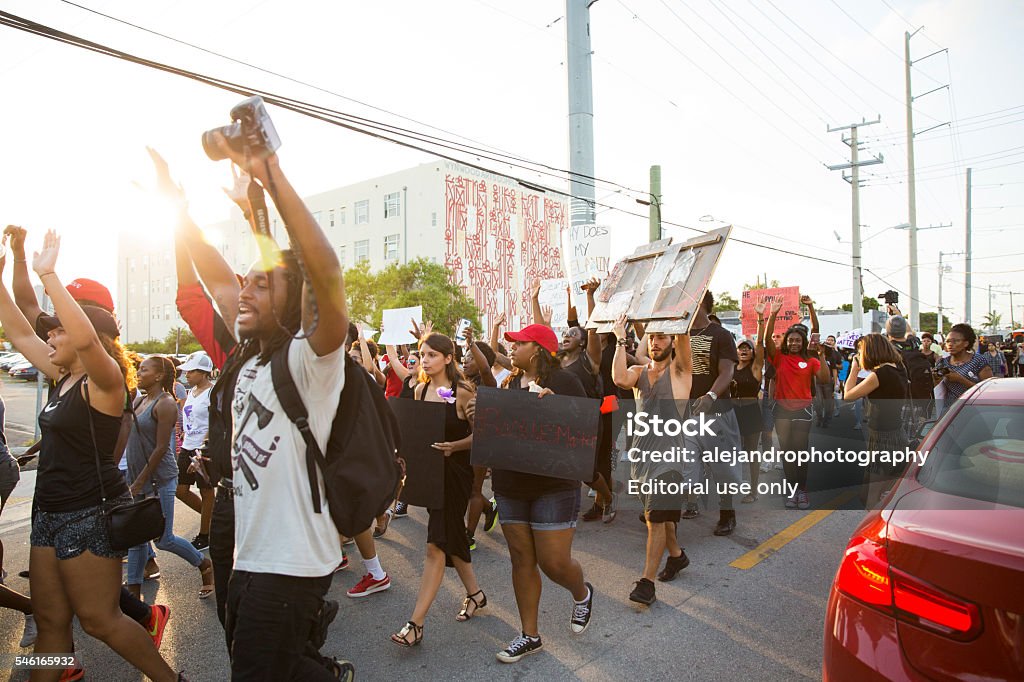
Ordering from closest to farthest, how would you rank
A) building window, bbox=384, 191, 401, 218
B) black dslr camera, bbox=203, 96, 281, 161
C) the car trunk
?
1. black dslr camera, bbox=203, 96, 281, 161
2. the car trunk
3. building window, bbox=384, 191, 401, 218

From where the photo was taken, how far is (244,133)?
177 centimetres

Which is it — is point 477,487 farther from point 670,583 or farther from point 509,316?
point 509,316

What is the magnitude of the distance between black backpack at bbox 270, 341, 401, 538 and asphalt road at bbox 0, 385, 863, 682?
6.03 ft

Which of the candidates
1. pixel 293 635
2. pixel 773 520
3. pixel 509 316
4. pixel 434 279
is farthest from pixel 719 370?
pixel 509 316

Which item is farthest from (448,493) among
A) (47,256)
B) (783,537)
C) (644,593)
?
(783,537)

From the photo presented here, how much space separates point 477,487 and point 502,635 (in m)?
1.85

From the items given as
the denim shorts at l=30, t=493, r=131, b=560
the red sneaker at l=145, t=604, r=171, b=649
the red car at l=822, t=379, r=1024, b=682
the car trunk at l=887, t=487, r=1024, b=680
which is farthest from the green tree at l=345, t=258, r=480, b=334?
the car trunk at l=887, t=487, r=1024, b=680

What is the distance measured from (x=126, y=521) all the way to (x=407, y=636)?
5.66ft

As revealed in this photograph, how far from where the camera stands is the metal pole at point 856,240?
90.7 feet

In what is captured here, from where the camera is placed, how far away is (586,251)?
10.4 m

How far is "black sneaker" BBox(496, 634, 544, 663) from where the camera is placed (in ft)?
11.9

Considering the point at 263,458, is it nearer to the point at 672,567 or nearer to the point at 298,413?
the point at 298,413

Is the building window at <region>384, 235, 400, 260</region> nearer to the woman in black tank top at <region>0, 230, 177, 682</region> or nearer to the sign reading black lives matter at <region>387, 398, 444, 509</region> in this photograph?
the sign reading black lives matter at <region>387, 398, 444, 509</region>

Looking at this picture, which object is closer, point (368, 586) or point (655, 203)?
point (368, 586)
